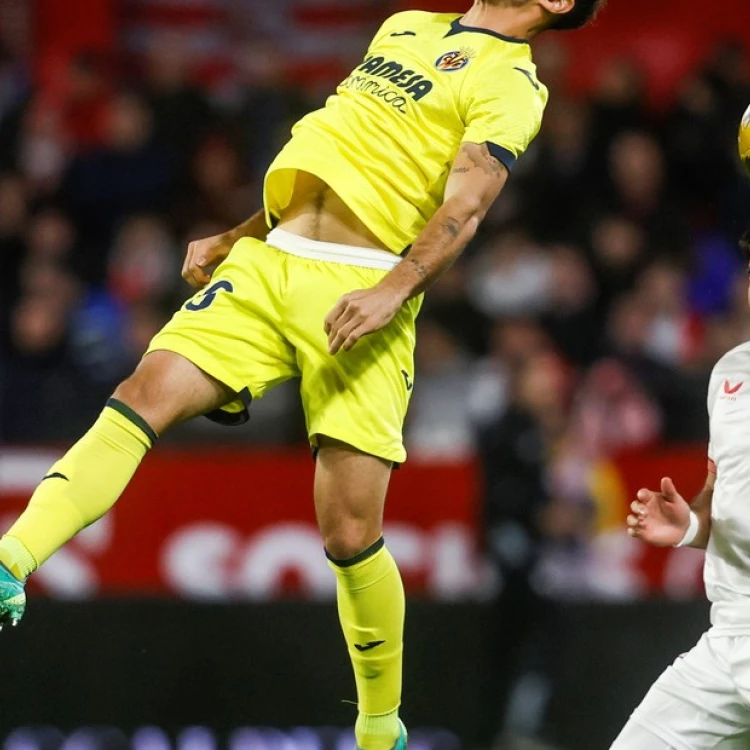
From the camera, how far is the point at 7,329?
7988 mm

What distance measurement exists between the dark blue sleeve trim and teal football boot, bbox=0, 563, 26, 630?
1.49 meters

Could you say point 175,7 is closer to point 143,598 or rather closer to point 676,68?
point 676,68

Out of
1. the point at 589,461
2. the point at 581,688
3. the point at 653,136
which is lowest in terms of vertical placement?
the point at 581,688

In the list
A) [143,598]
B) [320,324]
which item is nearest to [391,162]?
[320,324]

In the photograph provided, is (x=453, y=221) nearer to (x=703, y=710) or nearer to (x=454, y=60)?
(x=454, y=60)

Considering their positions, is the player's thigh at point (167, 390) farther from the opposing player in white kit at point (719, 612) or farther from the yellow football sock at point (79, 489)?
the opposing player in white kit at point (719, 612)

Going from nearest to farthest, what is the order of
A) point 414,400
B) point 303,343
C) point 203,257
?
point 303,343
point 203,257
point 414,400

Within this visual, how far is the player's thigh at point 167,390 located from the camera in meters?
3.76

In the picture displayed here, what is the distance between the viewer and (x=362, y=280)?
3967mm

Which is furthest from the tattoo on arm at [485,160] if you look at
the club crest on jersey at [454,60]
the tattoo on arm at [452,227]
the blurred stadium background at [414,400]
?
the blurred stadium background at [414,400]

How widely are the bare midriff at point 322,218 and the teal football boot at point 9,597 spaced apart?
115 cm

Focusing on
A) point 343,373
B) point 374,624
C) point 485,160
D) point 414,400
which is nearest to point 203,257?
point 343,373

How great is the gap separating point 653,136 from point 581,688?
3807mm

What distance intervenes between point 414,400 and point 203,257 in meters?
3.69
